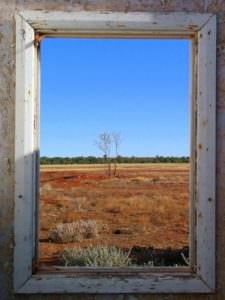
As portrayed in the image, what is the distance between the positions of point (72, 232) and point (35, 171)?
21.3 ft

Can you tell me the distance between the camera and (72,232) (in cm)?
886

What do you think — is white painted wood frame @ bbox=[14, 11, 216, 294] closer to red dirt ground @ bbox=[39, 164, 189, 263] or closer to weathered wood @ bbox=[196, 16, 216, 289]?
weathered wood @ bbox=[196, 16, 216, 289]

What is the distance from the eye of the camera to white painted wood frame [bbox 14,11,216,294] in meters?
2.51

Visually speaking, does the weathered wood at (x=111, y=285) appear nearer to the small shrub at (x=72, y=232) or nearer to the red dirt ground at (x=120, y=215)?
the red dirt ground at (x=120, y=215)

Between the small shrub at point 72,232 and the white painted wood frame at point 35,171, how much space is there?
6.15 metres

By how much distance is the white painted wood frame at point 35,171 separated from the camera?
2508 mm

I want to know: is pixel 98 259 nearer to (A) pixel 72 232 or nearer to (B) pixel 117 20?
(A) pixel 72 232

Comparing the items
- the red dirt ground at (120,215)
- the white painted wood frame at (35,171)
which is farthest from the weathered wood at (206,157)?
the red dirt ground at (120,215)

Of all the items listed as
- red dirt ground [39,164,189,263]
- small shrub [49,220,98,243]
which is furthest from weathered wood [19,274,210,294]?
small shrub [49,220,98,243]

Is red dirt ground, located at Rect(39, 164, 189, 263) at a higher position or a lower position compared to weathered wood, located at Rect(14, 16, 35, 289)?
lower

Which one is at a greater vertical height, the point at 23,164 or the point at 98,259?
the point at 23,164

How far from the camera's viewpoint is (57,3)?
2.55m

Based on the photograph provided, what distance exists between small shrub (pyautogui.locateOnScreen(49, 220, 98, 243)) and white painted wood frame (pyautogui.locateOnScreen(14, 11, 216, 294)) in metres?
6.15

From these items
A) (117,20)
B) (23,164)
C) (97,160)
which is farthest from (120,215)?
(97,160)
